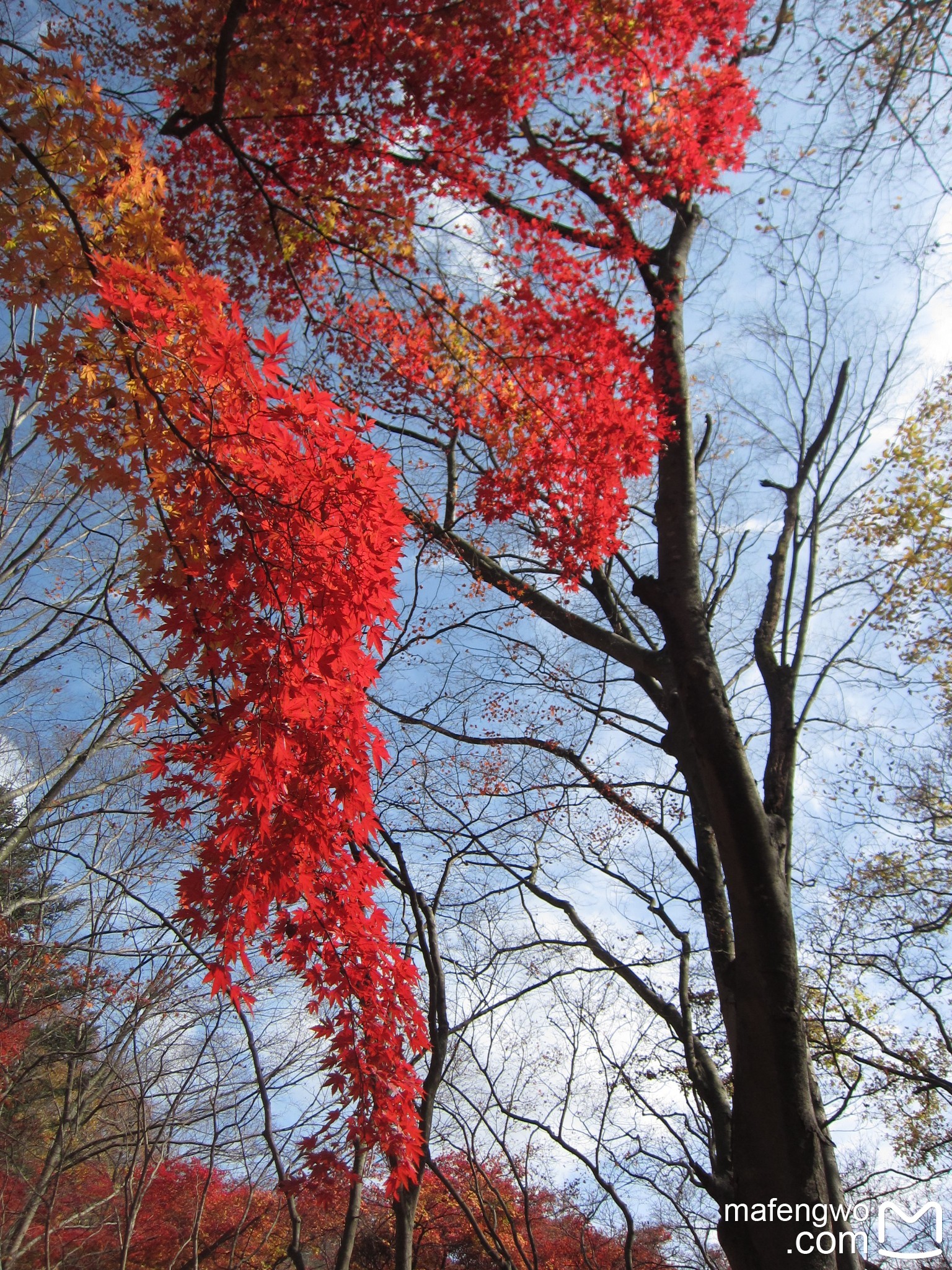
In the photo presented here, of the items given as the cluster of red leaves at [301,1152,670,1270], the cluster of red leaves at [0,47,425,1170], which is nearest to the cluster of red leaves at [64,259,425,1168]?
the cluster of red leaves at [0,47,425,1170]

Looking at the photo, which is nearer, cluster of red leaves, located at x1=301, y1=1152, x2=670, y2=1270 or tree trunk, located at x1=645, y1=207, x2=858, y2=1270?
tree trunk, located at x1=645, y1=207, x2=858, y2=1270

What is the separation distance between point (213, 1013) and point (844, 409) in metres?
8.55

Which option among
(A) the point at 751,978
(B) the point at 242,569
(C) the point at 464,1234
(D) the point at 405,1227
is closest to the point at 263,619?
(B) the point at 242,569

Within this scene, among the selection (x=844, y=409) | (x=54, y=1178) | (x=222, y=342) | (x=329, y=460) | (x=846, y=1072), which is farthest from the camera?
(x=846, y=1072)

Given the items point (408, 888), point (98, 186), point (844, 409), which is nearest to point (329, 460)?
point (98, 186)

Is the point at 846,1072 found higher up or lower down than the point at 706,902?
lower down

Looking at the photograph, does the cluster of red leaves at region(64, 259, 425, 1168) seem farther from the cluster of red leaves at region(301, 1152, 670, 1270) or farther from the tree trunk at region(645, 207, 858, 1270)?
the cluster of red leaves at region(301, 1152, 670, 1270)

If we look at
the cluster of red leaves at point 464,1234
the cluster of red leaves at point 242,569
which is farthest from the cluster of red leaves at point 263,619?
the cluster of red leaves at point 464,1234

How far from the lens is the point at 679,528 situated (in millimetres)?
5148

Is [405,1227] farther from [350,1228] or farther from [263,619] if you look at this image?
[263,619]

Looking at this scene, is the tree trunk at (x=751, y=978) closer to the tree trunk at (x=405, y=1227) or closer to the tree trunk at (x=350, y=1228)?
the tree trunk at (x=405, y=1227)

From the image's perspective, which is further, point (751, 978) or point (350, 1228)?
point (350, 1228)

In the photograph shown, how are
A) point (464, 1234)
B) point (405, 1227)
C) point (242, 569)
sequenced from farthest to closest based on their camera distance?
point (464, 1234), point (405, 1227), point (242, 569)

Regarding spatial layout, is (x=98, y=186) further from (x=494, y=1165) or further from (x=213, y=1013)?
(x=494, y=1165)
